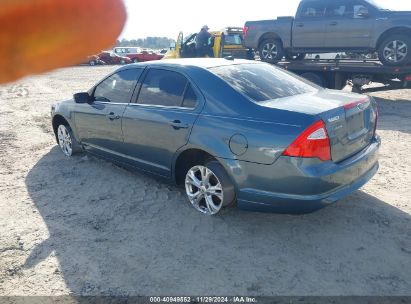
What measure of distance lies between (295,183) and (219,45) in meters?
12.2

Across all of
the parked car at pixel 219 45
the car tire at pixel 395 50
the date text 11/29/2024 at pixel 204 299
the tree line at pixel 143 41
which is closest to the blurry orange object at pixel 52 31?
the tree line at pixel 143 41

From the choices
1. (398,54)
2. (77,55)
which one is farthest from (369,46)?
(77,55)

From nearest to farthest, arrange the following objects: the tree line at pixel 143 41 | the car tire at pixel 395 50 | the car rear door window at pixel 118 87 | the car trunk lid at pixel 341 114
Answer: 1. the tree line at pixel 143 41
2. the car trunk lid at pixel 341 114
3. the car rear door window at pixel 118 87
4. the car tire at pixel 395 50

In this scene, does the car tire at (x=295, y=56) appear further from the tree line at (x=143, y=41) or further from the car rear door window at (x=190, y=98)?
the tree line at (x=143, y=41)

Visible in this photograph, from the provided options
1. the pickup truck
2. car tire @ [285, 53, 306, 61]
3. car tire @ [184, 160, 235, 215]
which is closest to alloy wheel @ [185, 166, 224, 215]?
car tire @ [184, 160, 235, 215]

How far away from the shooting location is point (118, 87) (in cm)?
471

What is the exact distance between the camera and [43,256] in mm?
3180

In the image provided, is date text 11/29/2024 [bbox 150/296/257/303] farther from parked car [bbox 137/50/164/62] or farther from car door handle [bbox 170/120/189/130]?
parked car [bbox 137/50/164/62]

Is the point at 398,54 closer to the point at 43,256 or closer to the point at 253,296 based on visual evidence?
the point at 253,296

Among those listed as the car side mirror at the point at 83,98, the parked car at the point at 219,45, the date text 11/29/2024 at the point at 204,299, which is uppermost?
the parked car at the point at 219,45

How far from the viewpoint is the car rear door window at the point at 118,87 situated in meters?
4.48

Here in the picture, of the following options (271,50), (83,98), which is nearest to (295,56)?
(271,50)

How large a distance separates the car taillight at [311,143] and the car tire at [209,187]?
0.75 meters

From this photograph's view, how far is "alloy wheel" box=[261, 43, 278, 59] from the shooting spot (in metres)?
11.2
